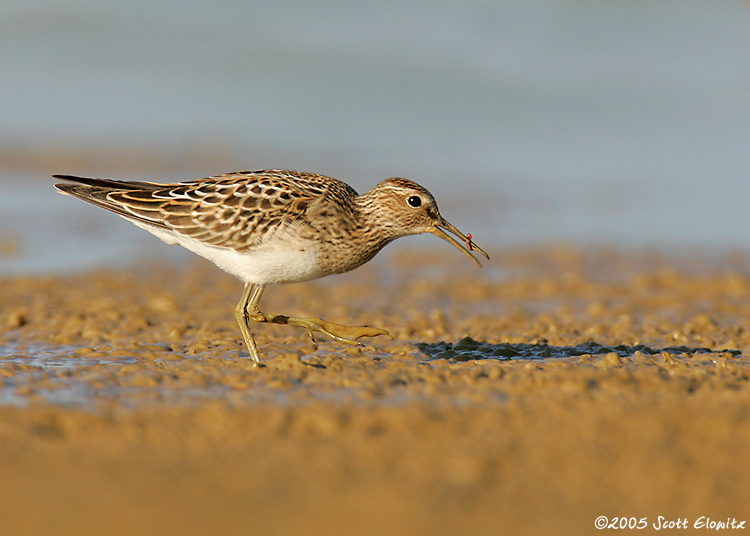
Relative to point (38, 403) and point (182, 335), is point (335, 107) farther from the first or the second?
point (38, 403)

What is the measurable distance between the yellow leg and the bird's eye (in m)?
1.30

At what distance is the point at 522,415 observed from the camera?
21.2 ft

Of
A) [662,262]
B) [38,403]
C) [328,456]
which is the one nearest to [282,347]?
[38,403]

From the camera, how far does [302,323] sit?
9.53m

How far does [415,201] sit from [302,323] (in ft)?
5.70

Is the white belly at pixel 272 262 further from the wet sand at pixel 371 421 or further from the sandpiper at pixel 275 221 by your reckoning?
the wet sand at pixel 371 421

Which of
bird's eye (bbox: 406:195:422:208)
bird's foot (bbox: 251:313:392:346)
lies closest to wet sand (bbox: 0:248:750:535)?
bird's foot (bbox: 251:313:392:346)

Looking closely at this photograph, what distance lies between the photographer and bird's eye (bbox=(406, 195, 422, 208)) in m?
9.23

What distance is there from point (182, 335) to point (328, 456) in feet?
14.4

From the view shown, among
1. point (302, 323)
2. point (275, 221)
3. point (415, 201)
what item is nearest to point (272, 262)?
point (275, 221)

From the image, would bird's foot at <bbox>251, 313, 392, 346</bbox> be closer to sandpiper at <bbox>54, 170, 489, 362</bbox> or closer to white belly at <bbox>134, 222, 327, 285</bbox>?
sandpiper at <bbox>54, 170, 489, 362</bbox>

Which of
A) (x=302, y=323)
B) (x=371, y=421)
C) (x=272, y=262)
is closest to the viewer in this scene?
(x=371, y=421)

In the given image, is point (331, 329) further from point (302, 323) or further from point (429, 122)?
point (429, 122)

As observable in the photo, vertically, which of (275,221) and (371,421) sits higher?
(275,221)
